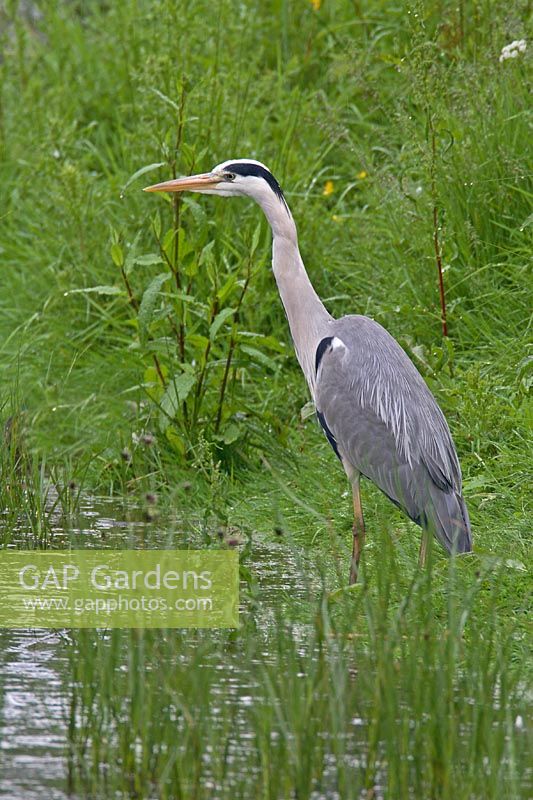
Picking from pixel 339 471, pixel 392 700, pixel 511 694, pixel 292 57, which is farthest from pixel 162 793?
pixel 292 57

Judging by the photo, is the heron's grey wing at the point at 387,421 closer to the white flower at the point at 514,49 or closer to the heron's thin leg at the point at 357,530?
the heron's thin leg at the point at 357,530

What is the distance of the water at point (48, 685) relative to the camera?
3371 millimetres

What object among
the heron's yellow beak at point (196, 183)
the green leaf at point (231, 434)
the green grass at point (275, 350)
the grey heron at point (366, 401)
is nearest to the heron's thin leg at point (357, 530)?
the grey heron at point (366, 401)

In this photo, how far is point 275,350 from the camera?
276 inches

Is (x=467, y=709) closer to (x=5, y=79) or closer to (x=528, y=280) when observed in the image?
(x=528, y=280)

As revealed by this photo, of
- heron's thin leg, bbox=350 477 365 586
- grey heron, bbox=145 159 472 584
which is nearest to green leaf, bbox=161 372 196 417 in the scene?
grey heron, bbox=145 159 472 584

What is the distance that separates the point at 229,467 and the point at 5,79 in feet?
13.6

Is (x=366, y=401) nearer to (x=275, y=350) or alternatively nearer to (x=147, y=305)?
(x=147, y=305)

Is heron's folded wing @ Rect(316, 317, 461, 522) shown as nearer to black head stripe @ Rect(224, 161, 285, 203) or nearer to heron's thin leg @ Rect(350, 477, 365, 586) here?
heron's thin leg @ Rect(350, 477, 365, 586)

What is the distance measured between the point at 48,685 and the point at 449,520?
1.71 metres

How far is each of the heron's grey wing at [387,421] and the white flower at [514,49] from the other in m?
2.04

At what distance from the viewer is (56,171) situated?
8.10 metres

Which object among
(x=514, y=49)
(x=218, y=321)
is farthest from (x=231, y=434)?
(x=514, y=49)

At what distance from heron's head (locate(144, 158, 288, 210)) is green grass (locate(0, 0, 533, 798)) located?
414 millimetres
